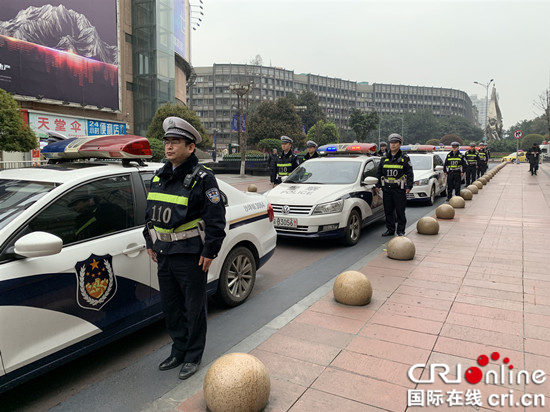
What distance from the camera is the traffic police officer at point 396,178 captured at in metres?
7.57

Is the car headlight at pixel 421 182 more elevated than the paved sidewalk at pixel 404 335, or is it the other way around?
the car headlight at pixel 421 182

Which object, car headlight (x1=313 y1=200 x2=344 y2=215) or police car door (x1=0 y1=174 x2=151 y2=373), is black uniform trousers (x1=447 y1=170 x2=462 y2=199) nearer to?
car headlight (x1=313 y1=200 x2=344 y2=215)

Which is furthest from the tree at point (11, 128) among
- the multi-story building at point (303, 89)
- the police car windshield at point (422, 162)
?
the multi-story building at point (303, 89)

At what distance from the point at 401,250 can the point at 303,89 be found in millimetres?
84615

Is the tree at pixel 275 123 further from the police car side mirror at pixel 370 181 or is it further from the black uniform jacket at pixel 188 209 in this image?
the black uniform jacket at pixel 188 209

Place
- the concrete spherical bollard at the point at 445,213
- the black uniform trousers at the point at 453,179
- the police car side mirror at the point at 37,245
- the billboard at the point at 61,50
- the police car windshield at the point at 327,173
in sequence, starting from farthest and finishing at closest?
the billboard at the point at 61,50, the black uniform trousers at the point at 453,179, the concrete spherical bollard at the point at 445,213, the police car windshield at the point at 327,173, the police car side mirror at the point at 37,245

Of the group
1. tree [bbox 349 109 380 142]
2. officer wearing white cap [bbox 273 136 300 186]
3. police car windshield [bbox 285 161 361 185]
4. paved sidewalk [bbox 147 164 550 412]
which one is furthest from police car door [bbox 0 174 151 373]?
tree [bbox 349 109 380 142]

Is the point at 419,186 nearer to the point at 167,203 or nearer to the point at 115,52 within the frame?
the point at 167,203

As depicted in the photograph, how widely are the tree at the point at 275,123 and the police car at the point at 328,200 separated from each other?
38516mm

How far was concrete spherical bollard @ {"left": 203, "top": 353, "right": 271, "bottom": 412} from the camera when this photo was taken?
2.53 m

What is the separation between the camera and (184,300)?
313 centimetres

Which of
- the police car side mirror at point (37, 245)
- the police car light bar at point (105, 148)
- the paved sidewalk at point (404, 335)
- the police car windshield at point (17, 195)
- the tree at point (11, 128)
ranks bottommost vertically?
the paved sidewalk at point (404, 335)

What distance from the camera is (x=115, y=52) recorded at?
28.9 metres

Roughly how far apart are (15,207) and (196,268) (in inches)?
49.8
